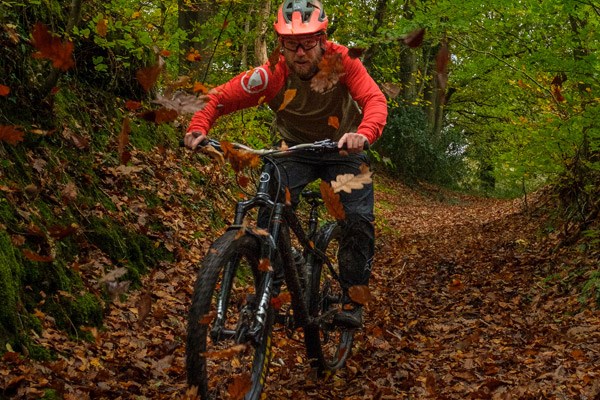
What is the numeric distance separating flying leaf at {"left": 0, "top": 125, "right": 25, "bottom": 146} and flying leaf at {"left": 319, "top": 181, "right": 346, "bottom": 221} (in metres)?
2.39

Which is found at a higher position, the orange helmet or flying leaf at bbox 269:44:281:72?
the orange helmet

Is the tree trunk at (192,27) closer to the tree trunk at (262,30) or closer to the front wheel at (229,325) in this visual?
the tree trunk at (262,30)

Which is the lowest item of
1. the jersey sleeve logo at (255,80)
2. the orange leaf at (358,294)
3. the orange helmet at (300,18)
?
the orange leaf at (358,294)

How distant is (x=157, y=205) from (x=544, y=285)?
4.39 m

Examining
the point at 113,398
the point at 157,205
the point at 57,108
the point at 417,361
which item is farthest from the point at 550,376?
the point at 57,108

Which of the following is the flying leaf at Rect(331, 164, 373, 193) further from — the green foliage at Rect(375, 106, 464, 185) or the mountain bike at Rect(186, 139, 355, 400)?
the green foliage at Rect(375, 106, 464, 185)

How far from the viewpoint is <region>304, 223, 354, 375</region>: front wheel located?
4512 mm

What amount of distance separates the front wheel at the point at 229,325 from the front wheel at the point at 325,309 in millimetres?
768

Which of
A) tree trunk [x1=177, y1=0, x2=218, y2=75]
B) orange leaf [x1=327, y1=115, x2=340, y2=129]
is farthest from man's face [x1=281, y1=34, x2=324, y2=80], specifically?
tree trunk [x1=177, y1=0, x2=218, y2=75]

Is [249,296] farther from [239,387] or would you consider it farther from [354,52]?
[354,52]

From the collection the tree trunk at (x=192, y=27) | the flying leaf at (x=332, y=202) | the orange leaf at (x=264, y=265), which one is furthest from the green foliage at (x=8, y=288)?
the tree trunk at (x=192, y=27)

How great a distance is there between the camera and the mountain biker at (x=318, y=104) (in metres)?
4.10

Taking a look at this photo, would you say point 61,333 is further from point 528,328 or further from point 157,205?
point 528,328

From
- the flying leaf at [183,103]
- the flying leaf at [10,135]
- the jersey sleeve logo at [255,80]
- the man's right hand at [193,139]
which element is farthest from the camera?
the flying leaf at [10,135]
